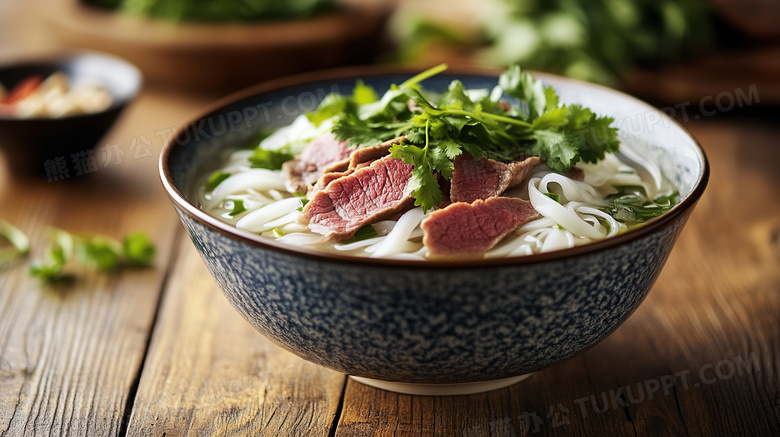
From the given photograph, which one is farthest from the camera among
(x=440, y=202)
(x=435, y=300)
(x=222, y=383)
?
(x=222, y=383)

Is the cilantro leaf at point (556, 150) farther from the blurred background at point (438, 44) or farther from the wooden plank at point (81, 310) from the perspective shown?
the blurred background at point (438, 44)

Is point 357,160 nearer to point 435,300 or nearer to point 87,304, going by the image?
point 435,300

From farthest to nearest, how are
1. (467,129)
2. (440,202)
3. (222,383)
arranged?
(222,383) → (467,129) → (440,202)

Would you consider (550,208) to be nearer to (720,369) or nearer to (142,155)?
(720,369)

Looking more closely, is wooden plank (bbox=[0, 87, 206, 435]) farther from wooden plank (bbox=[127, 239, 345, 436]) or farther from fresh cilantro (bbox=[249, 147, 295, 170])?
fresh cilantro (bbox=[249, 147, 295, 170])

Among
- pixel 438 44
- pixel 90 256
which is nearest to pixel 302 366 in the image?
pixel 90 256

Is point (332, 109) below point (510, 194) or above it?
above

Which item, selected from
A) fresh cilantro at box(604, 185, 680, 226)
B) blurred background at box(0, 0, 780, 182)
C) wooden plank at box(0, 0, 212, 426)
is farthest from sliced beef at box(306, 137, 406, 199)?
blurred background at box(0, 0, 780, 182)
